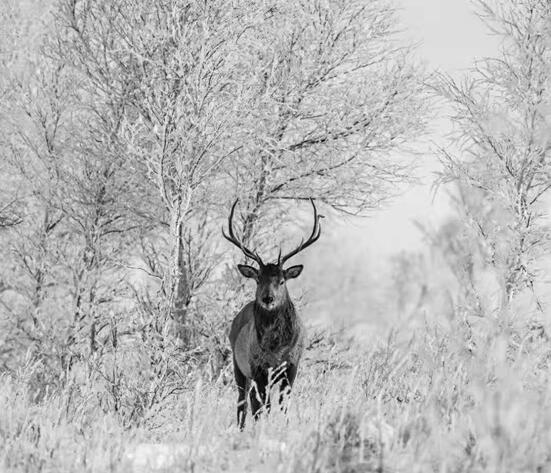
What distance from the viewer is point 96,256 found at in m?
11.9

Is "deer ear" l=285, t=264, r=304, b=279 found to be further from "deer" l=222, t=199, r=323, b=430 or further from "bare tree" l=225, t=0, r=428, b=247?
"bare tree" l=225, t=0, r=428, b=247

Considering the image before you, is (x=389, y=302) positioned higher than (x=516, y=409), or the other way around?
(x=389, y=302)

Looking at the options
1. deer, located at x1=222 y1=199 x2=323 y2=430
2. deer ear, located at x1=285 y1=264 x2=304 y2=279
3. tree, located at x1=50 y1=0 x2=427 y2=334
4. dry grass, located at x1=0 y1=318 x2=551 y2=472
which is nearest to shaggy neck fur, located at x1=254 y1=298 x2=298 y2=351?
deer, located at x1=222 y1=199 x2=323 y2=430

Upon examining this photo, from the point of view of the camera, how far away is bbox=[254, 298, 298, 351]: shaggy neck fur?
716cm

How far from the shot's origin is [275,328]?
282 inches

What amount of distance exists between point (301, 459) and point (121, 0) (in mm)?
8281

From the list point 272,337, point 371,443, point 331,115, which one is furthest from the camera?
point 331,115

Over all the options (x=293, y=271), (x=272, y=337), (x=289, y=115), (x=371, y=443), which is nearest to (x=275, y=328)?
(x=272, y=337)

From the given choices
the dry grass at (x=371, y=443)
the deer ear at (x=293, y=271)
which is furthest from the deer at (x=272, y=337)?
the dry grass at (x=371, y=443)

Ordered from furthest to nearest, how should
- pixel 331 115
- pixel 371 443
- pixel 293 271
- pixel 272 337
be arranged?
pixel 331 115
pixel 293 271
pixel 272 337
pixel 371 443

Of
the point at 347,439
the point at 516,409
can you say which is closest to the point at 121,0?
the point at 347,439

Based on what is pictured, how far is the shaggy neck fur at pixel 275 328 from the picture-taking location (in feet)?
23.5

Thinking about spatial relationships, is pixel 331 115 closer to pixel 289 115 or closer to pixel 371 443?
pixel 289 115

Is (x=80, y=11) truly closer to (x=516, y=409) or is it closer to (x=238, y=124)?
(x=238, y=124)
